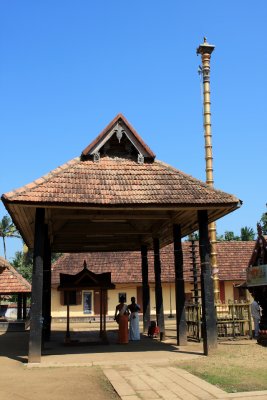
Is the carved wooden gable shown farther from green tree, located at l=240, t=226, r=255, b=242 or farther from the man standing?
green tree, located at l=240, t=226, r=255, b=242

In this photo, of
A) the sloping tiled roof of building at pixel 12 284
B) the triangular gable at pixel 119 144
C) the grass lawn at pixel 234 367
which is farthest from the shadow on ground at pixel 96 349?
the sloping tiled roof of building at pixel 12 284

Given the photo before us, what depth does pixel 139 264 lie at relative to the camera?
3225 cm

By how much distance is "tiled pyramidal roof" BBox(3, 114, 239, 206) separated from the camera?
36.1ft

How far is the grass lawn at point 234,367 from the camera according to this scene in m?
7.73

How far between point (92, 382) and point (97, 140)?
6.71 m

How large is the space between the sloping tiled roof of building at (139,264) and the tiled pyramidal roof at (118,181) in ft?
59.9

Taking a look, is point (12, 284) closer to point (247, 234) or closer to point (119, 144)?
point (119, 144)

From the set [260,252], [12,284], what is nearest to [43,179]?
[260,252]

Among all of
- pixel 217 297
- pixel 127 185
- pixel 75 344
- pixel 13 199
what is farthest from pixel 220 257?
pixel 13 199

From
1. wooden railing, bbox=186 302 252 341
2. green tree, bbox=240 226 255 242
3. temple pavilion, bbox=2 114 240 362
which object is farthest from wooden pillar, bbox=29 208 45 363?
green tree, bbox=240 226 255 242

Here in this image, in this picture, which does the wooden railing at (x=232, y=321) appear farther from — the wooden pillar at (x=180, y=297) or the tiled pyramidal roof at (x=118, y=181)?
the tiled pyramidal roof at (x=118, y=181)

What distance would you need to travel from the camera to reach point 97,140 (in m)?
12.7

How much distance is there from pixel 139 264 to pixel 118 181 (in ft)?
68.1

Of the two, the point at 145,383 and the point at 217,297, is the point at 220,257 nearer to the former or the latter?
the point at 217,297
